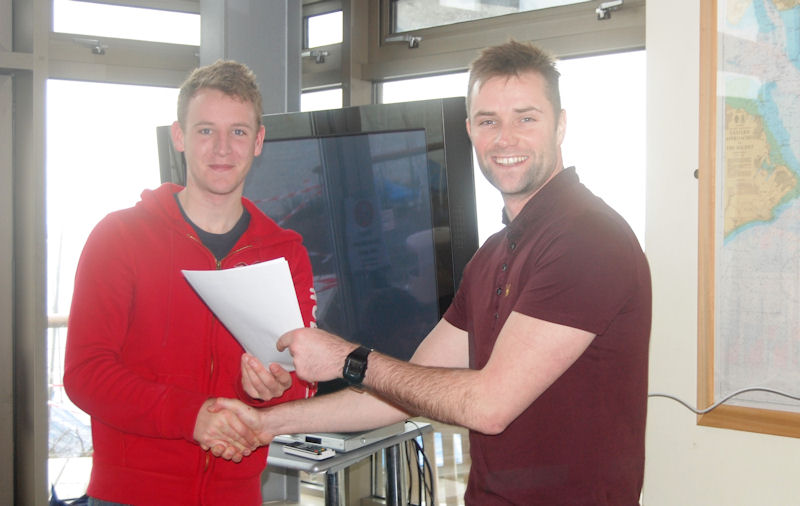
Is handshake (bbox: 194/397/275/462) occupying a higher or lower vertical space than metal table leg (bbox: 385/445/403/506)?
higher

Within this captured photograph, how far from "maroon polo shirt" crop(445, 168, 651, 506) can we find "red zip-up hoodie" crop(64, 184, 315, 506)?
609 mm

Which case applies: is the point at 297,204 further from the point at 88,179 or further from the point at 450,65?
the point at 88,179

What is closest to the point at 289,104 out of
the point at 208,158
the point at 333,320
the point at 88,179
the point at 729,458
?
the point at 88,179

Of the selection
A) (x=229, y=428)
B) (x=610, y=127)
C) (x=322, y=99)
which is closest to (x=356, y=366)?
(x=229, y=428)

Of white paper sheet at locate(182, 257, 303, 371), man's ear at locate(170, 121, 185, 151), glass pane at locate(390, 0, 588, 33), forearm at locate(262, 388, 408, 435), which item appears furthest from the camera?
glass pane at locate(390, 0, 588, 33)

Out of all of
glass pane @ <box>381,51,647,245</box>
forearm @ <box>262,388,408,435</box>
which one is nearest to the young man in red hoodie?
forearm @ <box>262,388,408,435</box>

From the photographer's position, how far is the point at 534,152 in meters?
1.60

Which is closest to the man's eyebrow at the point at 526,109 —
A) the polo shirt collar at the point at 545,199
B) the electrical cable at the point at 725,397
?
the polo shirt collar at the point at 545,199

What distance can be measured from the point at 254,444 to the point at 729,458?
1307mm

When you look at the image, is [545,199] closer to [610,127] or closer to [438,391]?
[438,391]

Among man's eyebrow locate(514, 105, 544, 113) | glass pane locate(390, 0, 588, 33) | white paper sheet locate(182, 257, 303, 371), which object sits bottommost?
white paper sheet locate(182, 257, 303, 371)

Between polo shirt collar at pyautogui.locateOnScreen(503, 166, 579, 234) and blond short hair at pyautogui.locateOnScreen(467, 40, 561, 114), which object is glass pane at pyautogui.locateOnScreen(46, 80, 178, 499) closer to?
blond short hair at pyautogui.locateOnScreen(467, 40, 561, 114)

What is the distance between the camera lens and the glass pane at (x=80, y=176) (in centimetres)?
346

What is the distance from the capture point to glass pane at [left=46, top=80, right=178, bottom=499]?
136 inches
